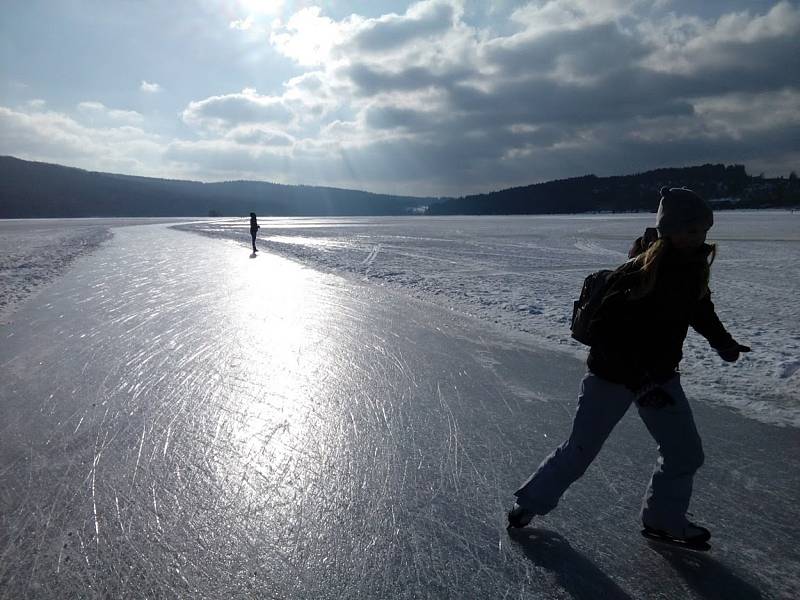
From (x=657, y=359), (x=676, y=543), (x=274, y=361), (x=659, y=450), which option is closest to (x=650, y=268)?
(x=657, y=359)

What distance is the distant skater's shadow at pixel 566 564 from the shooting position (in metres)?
2.10

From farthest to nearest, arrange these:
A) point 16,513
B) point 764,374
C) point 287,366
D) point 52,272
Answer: point 52,272 < point 287,366 < point 764,374 < point 16,513

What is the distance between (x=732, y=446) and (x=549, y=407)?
1253 mm

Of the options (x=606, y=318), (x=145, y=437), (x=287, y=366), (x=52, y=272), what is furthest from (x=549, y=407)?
(x=52, y=272)

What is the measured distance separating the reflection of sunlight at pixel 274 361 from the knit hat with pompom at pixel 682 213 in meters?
2.59

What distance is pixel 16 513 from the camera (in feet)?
8.63

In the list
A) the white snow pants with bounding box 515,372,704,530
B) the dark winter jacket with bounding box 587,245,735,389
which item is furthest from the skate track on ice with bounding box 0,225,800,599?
the dark winter jacket with bounding box 587,245,735,389

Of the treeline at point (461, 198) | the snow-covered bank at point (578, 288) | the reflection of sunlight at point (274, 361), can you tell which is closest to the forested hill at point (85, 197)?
the treeline at point (461, 198)

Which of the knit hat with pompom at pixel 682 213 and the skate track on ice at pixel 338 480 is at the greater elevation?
the knit hat with pompom at pixel 682 213

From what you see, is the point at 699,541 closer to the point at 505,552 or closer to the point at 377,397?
the point at 505,552

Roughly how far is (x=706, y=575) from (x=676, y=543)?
171 millimetres

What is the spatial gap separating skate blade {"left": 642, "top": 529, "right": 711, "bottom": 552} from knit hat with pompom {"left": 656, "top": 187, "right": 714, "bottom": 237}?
1422 mm

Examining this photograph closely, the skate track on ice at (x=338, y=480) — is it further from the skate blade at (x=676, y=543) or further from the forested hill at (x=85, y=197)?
the forested hill at (x=85, y=197)

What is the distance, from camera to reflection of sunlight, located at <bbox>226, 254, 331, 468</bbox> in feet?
12.0
